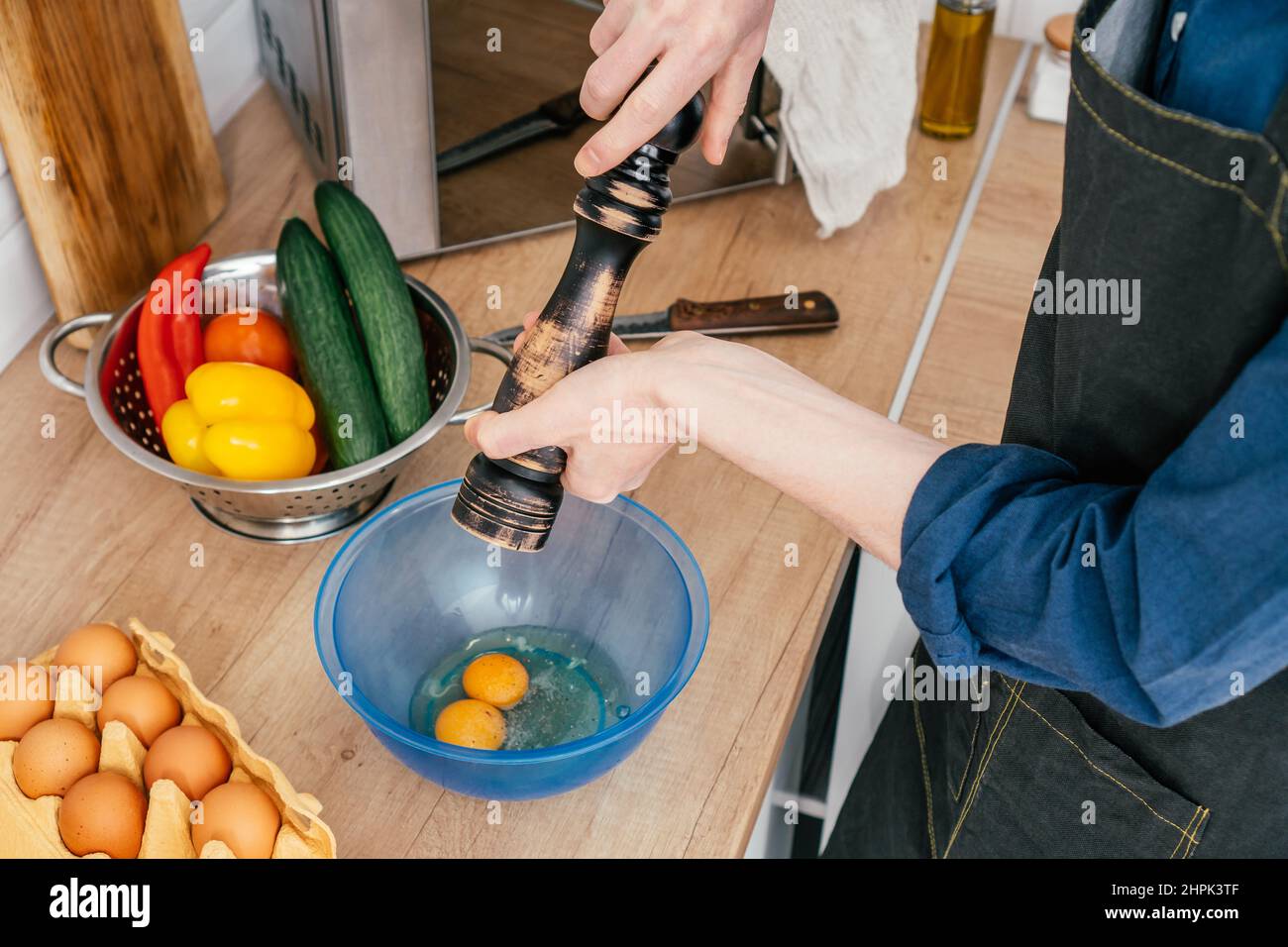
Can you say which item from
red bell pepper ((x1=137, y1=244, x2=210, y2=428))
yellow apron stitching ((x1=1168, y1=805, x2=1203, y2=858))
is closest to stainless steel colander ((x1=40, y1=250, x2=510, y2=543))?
red bell pepper ((x1=137, y1=244, x2=210, y2=428))

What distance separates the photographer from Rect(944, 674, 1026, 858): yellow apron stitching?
92 cm

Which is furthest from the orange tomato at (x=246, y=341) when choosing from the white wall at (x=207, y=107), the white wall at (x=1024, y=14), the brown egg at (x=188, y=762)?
the white wall at (x=1024, y=14)

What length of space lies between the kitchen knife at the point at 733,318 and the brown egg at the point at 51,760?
1.80ft

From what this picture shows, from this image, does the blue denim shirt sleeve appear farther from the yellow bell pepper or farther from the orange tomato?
the orange tomato

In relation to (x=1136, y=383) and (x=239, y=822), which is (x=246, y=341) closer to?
(x=239, y=822)

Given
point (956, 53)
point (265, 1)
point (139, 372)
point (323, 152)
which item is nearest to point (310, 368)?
point (139, 372)

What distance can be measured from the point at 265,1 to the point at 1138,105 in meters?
1.10

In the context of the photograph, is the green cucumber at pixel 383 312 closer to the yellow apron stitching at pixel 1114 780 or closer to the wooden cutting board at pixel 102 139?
the wooden cutting board at pixel 102 139

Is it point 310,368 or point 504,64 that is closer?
point 310,368

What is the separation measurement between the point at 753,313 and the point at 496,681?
511 mm

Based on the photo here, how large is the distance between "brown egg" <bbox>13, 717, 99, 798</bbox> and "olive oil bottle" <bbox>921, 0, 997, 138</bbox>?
121 centimetres

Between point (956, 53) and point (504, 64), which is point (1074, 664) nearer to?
point (504, 64)

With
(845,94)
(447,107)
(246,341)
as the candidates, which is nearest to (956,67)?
(845,94)
